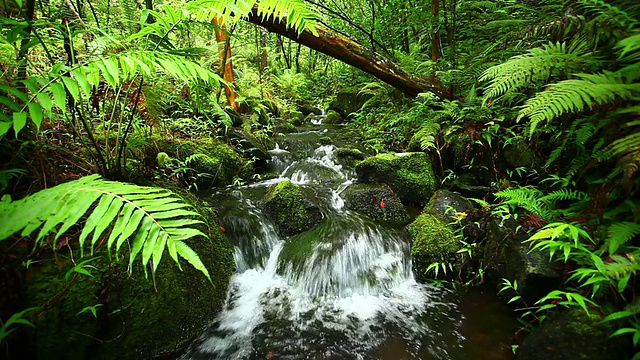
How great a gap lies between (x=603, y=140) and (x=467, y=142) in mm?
1962

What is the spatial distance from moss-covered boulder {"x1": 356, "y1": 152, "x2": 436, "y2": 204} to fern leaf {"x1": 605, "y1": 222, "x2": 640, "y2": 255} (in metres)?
2.58

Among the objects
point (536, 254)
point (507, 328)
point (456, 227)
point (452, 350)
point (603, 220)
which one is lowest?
point (452, 350)

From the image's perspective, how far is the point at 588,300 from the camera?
187cm

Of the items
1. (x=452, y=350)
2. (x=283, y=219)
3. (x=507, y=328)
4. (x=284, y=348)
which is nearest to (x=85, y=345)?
(x=284, y=348)

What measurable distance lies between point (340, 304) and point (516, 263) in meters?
1.85

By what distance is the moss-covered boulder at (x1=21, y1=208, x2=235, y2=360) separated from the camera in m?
1.88

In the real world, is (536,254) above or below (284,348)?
above

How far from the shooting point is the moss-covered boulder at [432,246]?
329 centimetres

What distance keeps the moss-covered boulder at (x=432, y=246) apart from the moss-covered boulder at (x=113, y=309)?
2.47 m

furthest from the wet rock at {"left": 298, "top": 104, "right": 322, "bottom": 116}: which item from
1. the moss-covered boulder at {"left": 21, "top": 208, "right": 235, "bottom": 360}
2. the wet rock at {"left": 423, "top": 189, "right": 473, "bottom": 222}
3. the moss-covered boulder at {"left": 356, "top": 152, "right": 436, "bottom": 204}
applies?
the moss-covered boulder at {"left": 21, "top": 208, "right": 235, "bottom": 360}

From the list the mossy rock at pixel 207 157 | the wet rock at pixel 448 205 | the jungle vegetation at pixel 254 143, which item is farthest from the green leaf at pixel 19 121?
the wet rock at pixel 448 205

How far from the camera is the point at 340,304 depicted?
312 centimetres

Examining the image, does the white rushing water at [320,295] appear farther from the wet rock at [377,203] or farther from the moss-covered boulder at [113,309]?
the moss-covered boulder at [113,309]

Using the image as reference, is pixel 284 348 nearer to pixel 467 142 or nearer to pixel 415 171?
pixel 415 171
